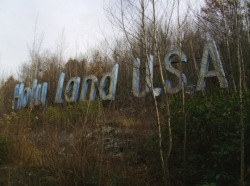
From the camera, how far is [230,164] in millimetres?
2547

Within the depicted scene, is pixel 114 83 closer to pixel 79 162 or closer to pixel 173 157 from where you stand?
pixel 173 157

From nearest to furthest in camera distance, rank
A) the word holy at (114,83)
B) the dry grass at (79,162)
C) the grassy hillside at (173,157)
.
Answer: the grassy hillside at (173,157) < the dry grass at (79,162) < the word holy at (114,83)

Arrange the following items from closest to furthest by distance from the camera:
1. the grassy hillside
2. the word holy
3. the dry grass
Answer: the grassy hillside
the dry grass
the word holy

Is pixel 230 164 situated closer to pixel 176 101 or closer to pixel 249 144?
pixel 249 144

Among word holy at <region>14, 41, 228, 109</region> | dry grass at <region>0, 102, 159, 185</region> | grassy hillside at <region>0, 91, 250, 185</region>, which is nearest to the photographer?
grassy hillside at <region>0, 91, 250, 185</region>

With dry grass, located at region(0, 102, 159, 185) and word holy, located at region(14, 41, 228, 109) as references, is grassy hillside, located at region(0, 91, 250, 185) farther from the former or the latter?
word holy, located at region(14, 41, 228, 109)

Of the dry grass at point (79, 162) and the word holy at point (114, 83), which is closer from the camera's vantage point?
the dry grass at point (79, 162)

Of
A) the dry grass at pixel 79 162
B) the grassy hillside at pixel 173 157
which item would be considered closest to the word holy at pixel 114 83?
the grassy hillside at pixel 173 157

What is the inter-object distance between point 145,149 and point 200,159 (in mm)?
1069

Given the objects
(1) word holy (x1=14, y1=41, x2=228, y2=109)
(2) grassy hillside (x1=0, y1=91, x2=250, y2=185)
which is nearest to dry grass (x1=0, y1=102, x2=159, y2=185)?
(2) grassy hillside (x1=0, y1=91, x2=250, y2=185)

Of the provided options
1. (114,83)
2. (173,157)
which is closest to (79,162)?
(173,157)

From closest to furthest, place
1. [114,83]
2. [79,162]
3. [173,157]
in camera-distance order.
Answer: [79,162] < [173,157] < [114,83]

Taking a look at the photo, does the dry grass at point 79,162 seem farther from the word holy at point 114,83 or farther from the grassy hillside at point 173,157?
the word holy at point 114,83

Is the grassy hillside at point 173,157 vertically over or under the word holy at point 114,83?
under
